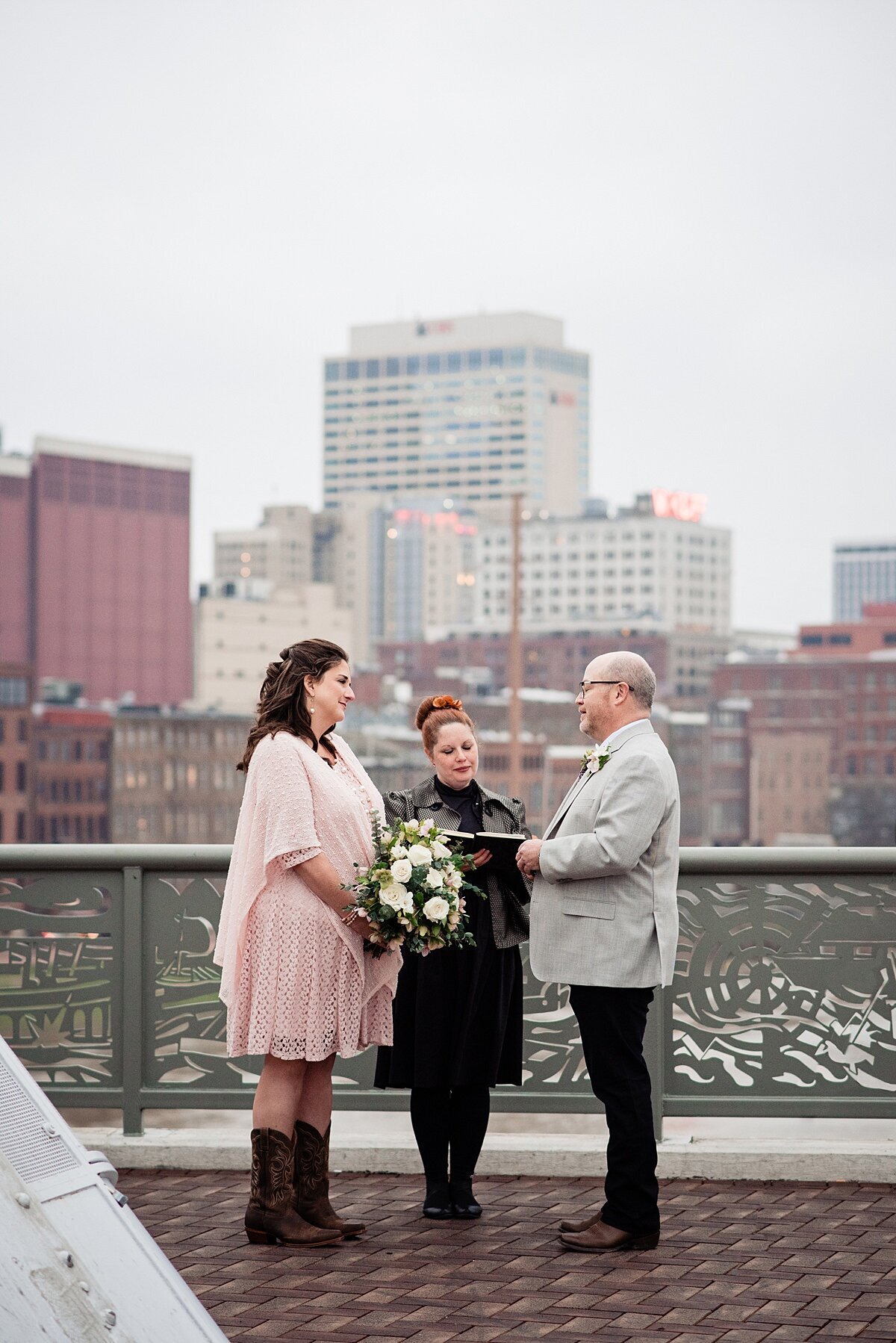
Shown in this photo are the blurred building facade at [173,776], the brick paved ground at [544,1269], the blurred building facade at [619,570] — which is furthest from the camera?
the blurred building facade at [619,570]

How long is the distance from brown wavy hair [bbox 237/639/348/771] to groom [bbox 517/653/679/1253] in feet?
2.16

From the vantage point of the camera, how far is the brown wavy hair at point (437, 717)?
4.58m

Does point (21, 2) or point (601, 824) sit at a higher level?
point (21, 2)

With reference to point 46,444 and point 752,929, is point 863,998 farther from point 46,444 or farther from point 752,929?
point 46,444

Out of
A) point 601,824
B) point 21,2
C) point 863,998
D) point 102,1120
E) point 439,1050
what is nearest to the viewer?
point 601,824

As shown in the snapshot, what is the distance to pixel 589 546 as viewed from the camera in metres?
149

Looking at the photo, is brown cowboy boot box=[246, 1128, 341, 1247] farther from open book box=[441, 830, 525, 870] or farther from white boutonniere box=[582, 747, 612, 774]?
white boutonniere box=[582, 747, 612, 774]

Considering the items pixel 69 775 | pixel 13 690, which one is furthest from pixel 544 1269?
pixel 69 775

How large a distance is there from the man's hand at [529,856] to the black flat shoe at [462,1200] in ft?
3.10

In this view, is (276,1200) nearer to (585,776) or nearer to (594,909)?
(594,909)

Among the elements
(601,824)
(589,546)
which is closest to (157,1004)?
(601,824)

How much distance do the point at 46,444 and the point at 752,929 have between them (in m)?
118

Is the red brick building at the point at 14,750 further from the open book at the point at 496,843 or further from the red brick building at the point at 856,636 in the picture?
the open book at the point at 496,843

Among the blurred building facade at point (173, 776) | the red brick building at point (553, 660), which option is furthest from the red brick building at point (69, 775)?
the red brick building at point (553, 660)
